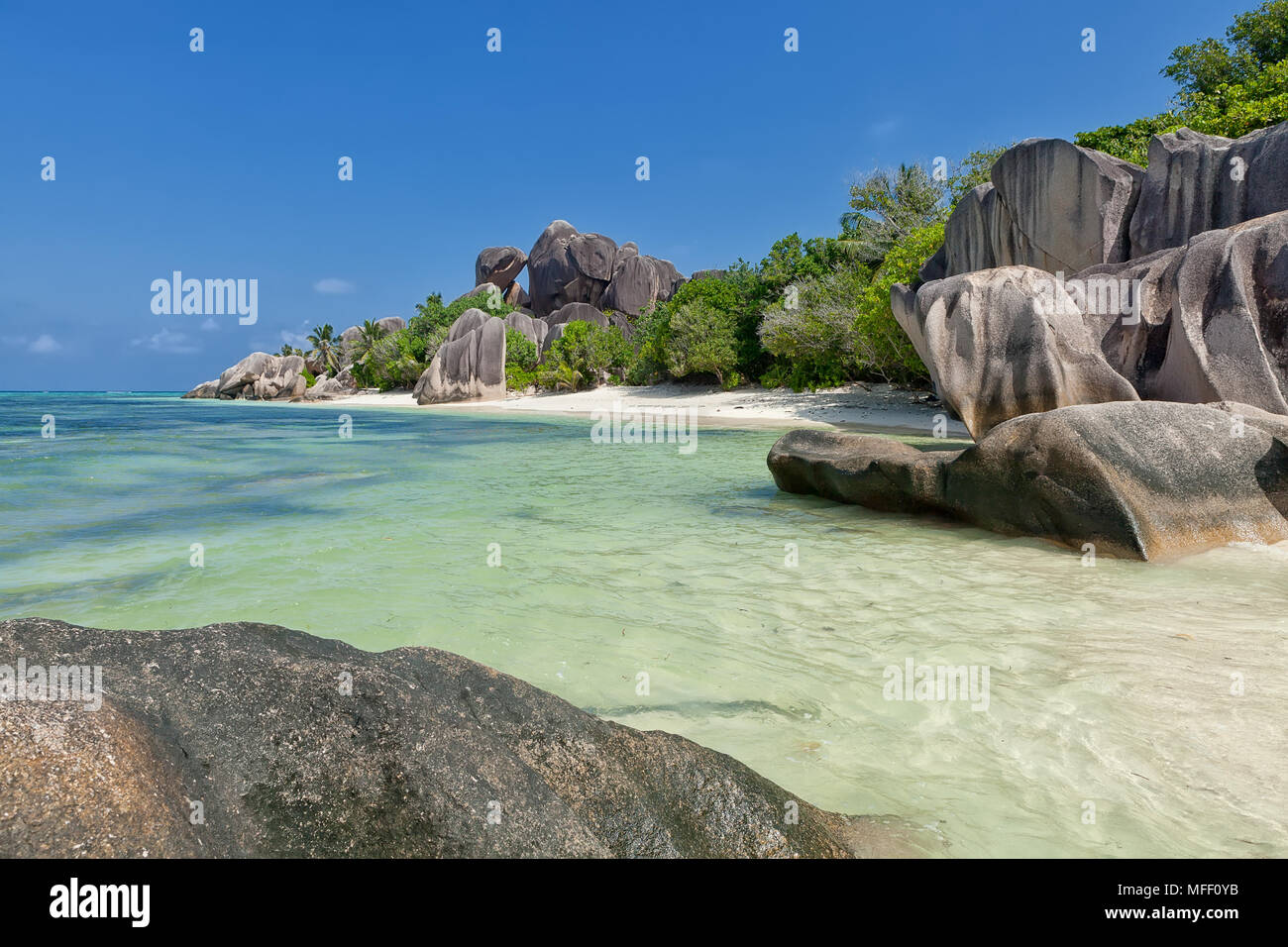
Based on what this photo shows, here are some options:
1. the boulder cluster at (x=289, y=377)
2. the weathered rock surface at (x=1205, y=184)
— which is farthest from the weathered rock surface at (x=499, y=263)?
the weathered rock surface at (x=1205, y=184)

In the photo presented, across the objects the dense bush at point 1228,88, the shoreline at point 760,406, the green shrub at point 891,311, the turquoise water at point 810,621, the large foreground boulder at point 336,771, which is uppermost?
the dense bush at point 1228,88

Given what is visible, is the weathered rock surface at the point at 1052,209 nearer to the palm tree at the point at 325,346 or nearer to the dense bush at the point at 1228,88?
the dense bush at the point at 1228,88

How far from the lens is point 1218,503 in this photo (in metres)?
5.49

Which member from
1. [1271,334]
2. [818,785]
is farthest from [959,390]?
[818,785]

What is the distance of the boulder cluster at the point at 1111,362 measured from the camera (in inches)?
216

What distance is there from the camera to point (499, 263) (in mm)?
66250

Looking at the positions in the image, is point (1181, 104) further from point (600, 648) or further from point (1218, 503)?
point (600, 648)

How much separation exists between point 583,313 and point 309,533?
177 ft

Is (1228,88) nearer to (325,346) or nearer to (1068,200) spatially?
(1068,200)

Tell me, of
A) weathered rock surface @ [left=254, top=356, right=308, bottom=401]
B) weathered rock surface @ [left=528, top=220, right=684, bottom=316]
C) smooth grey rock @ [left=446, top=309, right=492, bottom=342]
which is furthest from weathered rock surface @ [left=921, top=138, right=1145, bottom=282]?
weathered rock surface @ [left=254, top=356, right=308, bottom=401]

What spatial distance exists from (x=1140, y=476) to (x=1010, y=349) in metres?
5.29

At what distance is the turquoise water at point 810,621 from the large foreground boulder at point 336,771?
65 cm

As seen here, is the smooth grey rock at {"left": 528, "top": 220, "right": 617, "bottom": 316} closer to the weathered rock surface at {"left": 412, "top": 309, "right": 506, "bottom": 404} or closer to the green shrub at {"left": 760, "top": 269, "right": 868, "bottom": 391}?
the weathered rock surface at {"left": 412, "top": 309, "right": 506, "bottom": 404}

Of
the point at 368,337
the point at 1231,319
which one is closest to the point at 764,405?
the point at 1231,319
